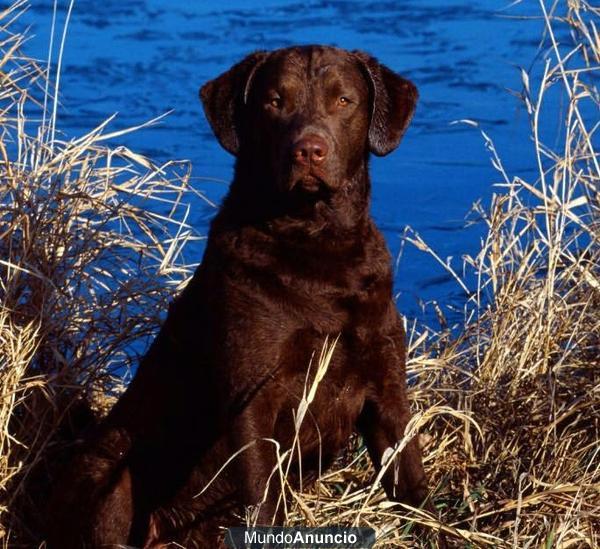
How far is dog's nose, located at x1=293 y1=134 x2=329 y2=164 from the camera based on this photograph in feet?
12.4

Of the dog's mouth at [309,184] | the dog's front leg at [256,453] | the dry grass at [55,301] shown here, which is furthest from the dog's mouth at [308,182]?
the dry grass at [55,301]

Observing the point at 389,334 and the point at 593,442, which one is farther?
the point at 593,442

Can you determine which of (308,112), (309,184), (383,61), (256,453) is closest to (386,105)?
(308,112)

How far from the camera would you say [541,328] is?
4602 mm

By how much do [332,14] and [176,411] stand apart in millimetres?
7865

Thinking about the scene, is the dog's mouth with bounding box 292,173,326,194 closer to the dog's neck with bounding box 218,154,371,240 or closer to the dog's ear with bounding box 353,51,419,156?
the dog's neck with bounding box 218,154,371,240

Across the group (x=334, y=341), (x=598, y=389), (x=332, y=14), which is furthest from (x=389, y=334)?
(x=332, y=14)

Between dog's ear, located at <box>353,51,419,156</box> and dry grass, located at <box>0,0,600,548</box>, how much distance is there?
64 cm

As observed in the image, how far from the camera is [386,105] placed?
4.15 metres

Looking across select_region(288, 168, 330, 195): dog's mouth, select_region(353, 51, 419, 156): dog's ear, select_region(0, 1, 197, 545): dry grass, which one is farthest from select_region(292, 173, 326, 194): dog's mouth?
select_region(0, 1, 197, 545): dry grass

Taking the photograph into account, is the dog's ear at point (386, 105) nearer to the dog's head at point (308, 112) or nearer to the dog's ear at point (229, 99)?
the dog's head at point (308, 112)

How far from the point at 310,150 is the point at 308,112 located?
0.22 m

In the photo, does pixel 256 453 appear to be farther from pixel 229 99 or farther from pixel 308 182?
pixel 229 99

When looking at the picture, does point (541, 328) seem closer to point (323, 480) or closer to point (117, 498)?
point (323, 480)
